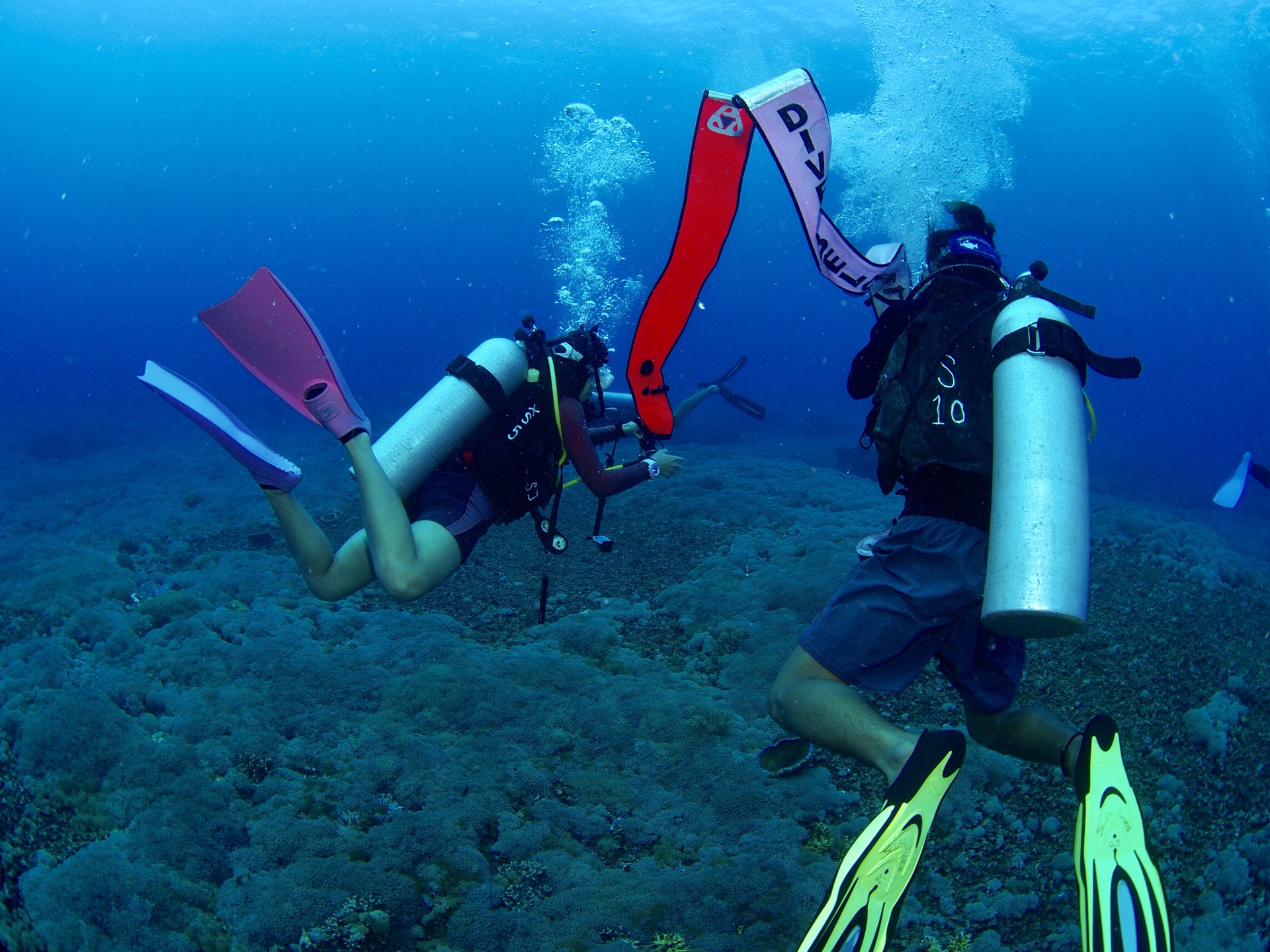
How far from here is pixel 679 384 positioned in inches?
1737

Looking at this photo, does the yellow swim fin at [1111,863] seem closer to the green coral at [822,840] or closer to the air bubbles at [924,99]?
the green coral at [822,840]

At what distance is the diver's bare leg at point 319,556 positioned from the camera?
126 inches

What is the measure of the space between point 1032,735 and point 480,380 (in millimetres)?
3306

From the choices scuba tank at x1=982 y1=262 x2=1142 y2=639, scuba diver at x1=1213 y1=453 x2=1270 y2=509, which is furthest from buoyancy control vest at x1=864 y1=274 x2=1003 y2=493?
scuba diver at x1=1213 y1=453 x2=1270 y2=509

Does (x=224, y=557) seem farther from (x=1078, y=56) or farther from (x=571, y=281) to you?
(x=1078, y=56)

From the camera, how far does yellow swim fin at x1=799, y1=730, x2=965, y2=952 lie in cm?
178

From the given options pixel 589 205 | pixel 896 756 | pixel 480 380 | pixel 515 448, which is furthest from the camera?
pixel 589 205

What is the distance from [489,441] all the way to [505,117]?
294 ft

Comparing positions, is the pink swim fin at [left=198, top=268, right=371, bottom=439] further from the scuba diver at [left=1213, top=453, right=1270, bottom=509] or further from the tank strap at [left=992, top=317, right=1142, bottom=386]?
the scuba diver at [left=1213, top=453, right=1270, bottom=509]

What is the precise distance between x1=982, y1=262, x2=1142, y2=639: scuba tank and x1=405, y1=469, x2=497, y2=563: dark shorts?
8.65ft

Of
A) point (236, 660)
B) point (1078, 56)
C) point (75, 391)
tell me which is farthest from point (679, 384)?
point (236, 660)

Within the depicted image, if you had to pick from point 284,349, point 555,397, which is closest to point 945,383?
point 555,397

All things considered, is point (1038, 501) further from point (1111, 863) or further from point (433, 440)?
point (433, 440)

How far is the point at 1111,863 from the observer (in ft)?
6.36
